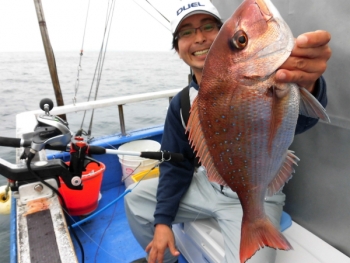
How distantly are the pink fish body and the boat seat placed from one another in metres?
0.77

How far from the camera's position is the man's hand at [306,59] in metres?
0.89

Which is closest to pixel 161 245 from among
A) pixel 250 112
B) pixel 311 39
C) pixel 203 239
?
pixel 203 239

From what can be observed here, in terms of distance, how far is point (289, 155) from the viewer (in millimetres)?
1131

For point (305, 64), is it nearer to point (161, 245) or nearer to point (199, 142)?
point (199, 142)

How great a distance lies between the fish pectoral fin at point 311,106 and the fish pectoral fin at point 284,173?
203 mm

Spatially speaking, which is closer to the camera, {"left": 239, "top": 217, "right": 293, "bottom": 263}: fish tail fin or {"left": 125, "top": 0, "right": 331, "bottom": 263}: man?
{"left": 239, "top": 217, "right": 293, "bottom": 263}: fish tail fin

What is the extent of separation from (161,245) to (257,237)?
2.98 ft

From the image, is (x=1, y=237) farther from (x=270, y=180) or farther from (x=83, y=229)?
(x=270, y=180)

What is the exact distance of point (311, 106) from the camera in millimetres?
979

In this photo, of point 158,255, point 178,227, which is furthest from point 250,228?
point 178,227

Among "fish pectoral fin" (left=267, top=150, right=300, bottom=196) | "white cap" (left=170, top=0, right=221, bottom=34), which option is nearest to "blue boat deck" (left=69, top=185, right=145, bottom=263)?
"fish pectoral fin" (left=267, top=150, right=300, bottom=196)

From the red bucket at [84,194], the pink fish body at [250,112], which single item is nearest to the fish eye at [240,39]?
the pink fish body at [250,112]

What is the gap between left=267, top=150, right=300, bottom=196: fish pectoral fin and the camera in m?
1.13

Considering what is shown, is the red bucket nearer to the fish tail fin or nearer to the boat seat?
the boat seat
